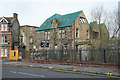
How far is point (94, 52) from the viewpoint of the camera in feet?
63.1

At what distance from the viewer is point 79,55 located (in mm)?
20562

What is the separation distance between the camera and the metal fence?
1721 centimetres

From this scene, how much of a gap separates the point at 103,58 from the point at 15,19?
32.6 metres

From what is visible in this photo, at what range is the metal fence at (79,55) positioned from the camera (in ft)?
56.5

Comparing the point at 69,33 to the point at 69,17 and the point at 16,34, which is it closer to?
the point at 69,17

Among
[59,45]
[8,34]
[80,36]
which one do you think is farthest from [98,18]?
[8,34]

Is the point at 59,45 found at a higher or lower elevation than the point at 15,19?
lower

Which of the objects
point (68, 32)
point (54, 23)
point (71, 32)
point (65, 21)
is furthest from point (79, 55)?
point (54, 23)

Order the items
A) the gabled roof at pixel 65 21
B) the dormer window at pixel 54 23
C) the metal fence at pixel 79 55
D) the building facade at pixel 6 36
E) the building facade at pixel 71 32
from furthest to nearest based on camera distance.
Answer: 1. the building facade at pixel 6 36
2. the dormer window at pixel 54 23
3. the gabled roof at pixel 65 21
4. the building facade at pixel 71 32
5. the metal fence at pixel 79 55

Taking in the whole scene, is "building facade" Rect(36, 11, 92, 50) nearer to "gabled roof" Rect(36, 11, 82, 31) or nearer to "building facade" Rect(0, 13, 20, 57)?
"gabled roof" Rect(36, 11, 82, 31)

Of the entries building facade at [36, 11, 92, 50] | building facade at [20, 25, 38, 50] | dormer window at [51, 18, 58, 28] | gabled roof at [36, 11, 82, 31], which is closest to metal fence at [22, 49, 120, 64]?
building facade at [36, 11, 92, 50]

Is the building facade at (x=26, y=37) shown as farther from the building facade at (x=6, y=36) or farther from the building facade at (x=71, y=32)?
the building facade at (x=71, y=32)

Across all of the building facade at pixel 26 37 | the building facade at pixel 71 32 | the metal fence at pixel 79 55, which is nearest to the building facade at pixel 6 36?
the building facade at pixel 26 37

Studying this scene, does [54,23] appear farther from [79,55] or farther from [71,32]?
[79,55]
